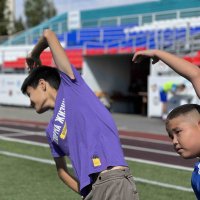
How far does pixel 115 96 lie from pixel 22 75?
548 centimetres

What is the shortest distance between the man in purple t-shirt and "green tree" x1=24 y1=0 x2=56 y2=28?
73.0 m

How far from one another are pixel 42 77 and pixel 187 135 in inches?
46.7

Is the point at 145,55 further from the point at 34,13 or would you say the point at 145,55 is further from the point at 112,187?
the point at 34,13

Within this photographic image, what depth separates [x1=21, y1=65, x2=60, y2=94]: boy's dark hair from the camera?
3.71 meters

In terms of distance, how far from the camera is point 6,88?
1197 inches

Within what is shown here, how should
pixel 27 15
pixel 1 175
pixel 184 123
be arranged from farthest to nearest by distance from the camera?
pixel 27 15 < pixel 1 175 < pixel 184 123

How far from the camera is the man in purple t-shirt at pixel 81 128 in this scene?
349 cm

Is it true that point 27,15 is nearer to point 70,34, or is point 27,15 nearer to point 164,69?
point 70,34

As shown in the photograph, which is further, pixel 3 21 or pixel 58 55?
pixel 3 21

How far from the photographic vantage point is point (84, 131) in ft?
11.6

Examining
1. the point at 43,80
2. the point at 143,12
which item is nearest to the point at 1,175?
the point at 43,80

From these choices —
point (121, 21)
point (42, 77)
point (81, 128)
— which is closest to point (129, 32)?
point (121, 21)

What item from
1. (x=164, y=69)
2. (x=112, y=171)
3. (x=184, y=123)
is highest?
(x=184, y=123)

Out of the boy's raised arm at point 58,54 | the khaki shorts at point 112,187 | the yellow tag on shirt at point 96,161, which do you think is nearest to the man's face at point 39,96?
the boy's raised arm at point 58,54
